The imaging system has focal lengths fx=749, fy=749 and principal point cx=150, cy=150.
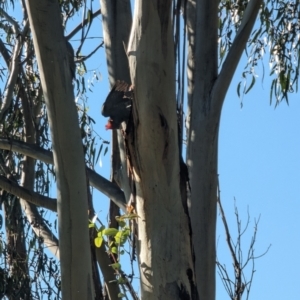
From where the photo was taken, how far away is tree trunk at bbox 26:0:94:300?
7.54 feet

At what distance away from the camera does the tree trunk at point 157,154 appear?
2152mm

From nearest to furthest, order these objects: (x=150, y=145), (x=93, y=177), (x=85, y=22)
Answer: (x=150, y=145) → (x=93, y=177) → (x=85, y=22)

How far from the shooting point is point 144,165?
7.14 ft

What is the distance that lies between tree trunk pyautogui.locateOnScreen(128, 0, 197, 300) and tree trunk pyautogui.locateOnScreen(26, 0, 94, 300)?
206 millimetres

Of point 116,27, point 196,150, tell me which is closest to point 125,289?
point 196,150

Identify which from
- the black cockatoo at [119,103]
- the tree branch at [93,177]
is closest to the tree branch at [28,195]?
the tree branch at [93,177]

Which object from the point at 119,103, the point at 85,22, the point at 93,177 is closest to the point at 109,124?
the point at 119,103

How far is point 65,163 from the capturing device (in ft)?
7.55

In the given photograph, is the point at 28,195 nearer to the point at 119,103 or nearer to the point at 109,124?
the point at 109,124

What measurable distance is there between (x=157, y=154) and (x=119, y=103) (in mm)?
239

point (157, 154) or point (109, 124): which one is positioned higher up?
point (109, 124)

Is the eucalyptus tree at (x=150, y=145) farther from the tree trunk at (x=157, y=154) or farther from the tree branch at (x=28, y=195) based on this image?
the tree branch at (x=28, y=195)

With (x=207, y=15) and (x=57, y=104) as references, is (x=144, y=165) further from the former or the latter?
(x=207, y=15)

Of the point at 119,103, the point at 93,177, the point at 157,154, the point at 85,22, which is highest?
the point at 85,22
